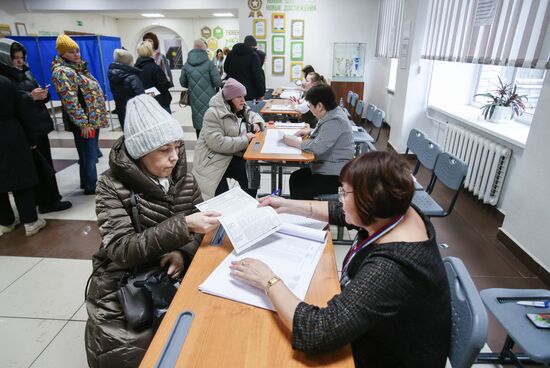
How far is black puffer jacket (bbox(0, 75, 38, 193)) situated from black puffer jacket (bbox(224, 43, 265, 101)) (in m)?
2.80

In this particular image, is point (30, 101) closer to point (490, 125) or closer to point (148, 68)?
point (148, 68)

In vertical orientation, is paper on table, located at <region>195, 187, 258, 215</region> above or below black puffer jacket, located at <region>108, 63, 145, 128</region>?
below

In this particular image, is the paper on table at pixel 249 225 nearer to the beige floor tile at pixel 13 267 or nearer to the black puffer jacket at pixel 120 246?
the black puffer jacket at pixel 120 246

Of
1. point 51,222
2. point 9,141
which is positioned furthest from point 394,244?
point 51,222

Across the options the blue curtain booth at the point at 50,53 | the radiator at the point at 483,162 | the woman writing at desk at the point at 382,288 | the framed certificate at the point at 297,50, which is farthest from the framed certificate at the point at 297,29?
the woman writing at desk at the point at 382,288

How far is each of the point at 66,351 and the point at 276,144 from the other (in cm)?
202

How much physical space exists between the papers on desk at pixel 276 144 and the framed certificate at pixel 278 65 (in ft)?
16.0

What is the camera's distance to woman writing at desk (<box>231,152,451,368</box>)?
79 centimetres

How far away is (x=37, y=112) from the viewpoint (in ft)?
8.81

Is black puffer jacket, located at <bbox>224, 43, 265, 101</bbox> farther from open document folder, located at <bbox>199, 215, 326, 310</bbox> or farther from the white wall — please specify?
open document folder, located at <bbox>199, 215, 326, 310</bbox>

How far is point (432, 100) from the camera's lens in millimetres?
4773

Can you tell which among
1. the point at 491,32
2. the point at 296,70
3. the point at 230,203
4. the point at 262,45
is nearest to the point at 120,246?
the point at 230,203

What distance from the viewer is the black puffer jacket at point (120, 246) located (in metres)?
1.17

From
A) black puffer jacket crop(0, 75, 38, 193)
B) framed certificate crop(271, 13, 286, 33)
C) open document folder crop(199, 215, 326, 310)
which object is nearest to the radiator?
open document folder crop(199, 215, 326, 310)
